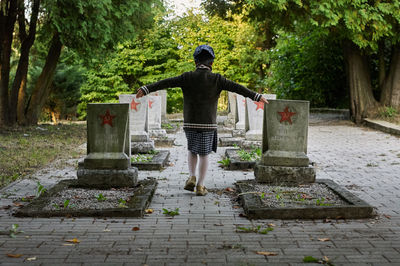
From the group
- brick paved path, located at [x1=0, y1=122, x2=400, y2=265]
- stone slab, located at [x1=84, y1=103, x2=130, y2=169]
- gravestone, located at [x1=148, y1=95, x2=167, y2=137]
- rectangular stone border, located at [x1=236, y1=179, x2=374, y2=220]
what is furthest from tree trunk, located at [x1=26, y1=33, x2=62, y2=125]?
rectangular stone border, located at [x1=236, y1=179, x2=374, y2=220]

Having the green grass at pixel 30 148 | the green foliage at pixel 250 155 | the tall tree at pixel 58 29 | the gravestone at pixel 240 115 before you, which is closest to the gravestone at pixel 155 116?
the green grass at pixel 30 148

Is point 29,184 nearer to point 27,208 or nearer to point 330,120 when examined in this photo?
point 27,208

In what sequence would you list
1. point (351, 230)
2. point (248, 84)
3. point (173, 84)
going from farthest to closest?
point (248, 84), point (173, 84), point (351, 230)

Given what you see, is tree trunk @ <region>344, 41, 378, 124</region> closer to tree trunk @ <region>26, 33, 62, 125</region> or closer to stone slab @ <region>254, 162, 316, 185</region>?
tree trunk @ <region>26, 33, 62, 125</region>

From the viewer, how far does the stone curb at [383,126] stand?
15.4 metres

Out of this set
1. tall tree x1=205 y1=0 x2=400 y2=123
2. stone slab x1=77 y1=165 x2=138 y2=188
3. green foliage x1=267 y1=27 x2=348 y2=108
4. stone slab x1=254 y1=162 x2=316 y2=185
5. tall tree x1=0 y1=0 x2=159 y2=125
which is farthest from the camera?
green foliage x1=267 y1=27 x2=348 y2=108

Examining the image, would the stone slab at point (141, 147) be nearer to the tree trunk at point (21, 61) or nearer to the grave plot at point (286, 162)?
the grave plot at point (286, 162)

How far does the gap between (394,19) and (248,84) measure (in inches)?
849

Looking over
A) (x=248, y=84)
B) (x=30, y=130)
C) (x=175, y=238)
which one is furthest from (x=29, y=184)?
(x=248, y=84)

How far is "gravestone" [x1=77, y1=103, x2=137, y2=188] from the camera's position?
6.72 m

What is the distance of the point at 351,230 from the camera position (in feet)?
16.0

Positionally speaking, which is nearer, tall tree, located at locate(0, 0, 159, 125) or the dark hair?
the dark hair

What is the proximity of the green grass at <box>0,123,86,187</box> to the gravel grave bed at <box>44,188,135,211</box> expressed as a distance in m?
1.62

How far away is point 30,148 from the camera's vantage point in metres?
11.5
